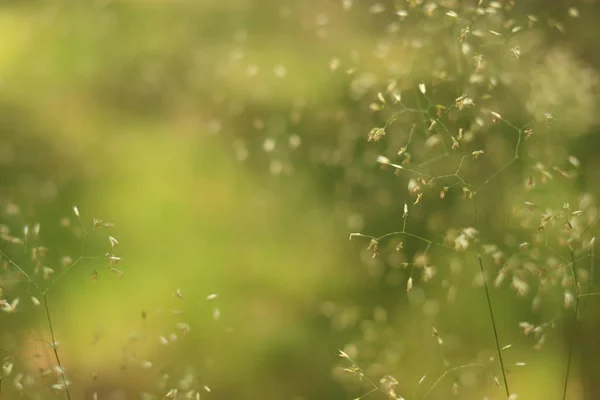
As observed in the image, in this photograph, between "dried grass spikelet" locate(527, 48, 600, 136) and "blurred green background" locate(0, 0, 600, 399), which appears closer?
"blurred green background" locate(0, 0, 600, 399)

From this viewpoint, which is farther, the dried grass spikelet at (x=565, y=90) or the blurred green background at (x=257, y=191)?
the dried grass spikelet at (x=565, y=90)

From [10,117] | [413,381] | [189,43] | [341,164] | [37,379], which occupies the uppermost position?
[189,43]

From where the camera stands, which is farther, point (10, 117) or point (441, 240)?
point (10, 117)

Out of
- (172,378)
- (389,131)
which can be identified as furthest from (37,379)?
(389,131)

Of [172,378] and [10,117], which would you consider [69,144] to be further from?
[172,378]

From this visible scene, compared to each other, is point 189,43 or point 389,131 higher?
point 189,43

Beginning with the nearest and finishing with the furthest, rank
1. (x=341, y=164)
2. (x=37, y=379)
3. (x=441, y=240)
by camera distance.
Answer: (x=37, y=379)
(x=441, y=240)
(x=341, y=164)

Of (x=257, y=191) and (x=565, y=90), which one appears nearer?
(x=565, y=90)

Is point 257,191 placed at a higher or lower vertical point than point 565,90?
lower
